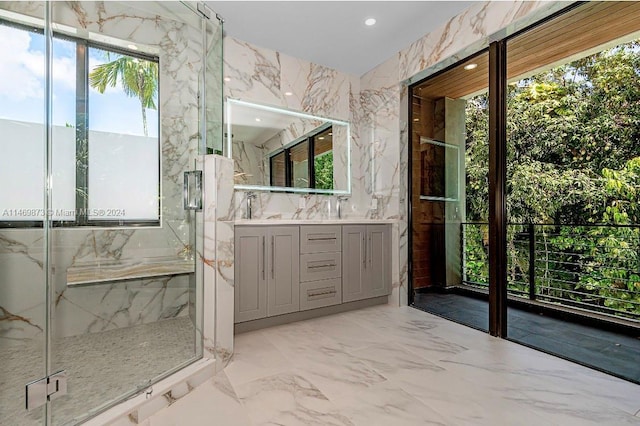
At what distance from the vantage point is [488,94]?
264 centimetres

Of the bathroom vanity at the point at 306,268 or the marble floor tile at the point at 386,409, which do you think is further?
the bathroom vanity at the point at 306,268

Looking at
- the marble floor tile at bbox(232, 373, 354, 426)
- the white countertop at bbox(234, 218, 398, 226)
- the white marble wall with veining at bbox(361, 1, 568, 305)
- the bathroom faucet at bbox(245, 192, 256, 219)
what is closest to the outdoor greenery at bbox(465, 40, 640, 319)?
the white marble wall with veining at bbox(361, 1, 568, 305)

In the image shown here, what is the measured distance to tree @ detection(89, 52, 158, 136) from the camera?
7.39 feet

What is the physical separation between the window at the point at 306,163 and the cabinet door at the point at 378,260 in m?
0.75

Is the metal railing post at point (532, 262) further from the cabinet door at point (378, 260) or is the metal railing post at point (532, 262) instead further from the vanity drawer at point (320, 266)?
the vanity drawer at point (320, 266)

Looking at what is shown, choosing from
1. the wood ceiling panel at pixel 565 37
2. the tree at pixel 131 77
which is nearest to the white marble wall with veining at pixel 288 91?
the tree at pixel 131 77

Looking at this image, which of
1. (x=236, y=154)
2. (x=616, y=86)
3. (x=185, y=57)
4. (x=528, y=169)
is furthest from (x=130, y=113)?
(x=616, y=86)

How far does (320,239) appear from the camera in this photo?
9.74ft

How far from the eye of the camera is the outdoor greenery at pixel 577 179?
6.84ft

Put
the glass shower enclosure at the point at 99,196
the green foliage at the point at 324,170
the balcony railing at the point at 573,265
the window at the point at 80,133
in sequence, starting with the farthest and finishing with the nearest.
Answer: the green foliage at the point at 324,170 < the balcony railing at the point at 573,265 < the window at the point at 80,133 < the glass shower enclosure at the point at 99,196

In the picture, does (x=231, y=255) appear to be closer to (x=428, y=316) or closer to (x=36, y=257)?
(x=36, y=257)

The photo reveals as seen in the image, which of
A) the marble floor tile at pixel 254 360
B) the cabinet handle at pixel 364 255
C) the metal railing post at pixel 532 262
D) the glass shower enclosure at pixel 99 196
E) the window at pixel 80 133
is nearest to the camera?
the glass shower enclosure at pixel 99 196

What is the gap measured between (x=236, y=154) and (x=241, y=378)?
1982mm

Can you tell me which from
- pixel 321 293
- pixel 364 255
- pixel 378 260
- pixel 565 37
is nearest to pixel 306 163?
pixel 364 255
